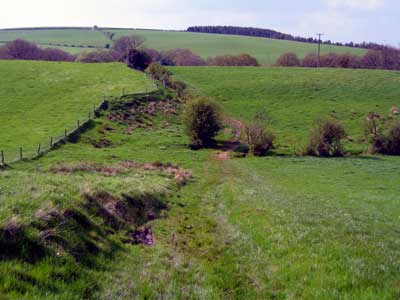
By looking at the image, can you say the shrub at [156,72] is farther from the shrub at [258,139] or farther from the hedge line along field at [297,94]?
the shrub at [258,139]

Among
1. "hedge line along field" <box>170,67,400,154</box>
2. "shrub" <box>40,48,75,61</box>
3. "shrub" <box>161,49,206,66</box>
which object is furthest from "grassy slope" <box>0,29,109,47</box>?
"hedge line along field" <box>170,67,400,154</box>

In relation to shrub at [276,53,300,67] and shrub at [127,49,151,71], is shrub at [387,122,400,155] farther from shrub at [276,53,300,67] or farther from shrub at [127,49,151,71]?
shrub at [276,53,300,67]

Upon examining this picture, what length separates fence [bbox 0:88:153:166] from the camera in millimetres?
35006

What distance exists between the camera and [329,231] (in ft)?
42.4

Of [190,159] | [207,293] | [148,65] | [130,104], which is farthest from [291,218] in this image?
[148,65]

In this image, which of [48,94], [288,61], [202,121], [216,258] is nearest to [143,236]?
[216,258]

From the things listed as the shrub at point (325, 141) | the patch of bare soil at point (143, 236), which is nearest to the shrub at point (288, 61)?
the shrub at point (325, 141)

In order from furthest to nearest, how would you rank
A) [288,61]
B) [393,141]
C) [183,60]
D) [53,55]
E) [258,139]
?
1. [183,60]
2. [53,55]
3. [288,61]
4. [393,141]
5. [258,139]

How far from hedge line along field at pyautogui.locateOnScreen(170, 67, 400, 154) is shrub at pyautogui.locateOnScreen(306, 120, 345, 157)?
96.2 inches

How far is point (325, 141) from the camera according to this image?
52.5m

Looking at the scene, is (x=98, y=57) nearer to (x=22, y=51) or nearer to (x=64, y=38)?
(x=22, y=51)

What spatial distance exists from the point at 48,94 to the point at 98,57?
56.5m

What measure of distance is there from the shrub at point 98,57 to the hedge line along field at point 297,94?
31.3 meters

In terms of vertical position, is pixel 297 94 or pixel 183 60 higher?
pixel 183 60
